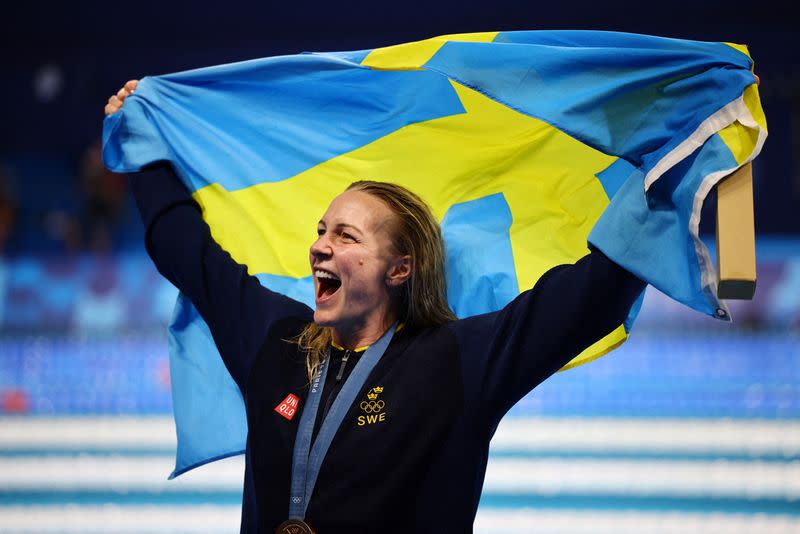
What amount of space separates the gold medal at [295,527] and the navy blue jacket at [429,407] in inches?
0.9

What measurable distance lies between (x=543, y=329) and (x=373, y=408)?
1.28 ft

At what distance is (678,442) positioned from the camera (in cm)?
524

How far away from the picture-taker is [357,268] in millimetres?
2129

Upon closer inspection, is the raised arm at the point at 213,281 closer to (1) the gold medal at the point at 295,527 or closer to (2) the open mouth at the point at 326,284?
(2) the open mouth at the point at 326,284

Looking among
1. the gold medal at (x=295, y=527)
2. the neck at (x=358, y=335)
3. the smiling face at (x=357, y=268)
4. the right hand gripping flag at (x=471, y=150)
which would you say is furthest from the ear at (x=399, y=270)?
the gold medal at (x=295, y=527)

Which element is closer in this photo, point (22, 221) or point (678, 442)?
point (678, 442)

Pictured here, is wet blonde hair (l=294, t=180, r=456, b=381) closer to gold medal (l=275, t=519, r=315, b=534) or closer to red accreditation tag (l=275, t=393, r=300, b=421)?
red accreditation tag (l=275, t=393, r=300, b=421)

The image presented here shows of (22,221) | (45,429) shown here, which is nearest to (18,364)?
(45,429)

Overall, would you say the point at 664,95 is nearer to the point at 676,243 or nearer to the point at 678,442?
the point at 676,243

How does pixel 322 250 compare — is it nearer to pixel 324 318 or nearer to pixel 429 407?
pixel 324 318

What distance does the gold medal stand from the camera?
1.84 metres

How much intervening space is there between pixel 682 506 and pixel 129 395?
3916 mm

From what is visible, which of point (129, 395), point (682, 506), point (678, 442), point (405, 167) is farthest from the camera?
point (129, 395)

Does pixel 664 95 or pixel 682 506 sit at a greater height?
pixel 664 95
